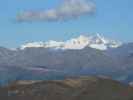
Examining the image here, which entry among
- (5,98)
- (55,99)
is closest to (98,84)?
(55,99)

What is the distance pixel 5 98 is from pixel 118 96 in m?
19.9

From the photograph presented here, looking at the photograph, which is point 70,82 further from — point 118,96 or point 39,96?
point 118,96

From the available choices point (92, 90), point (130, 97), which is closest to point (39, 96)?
point (92, 90)

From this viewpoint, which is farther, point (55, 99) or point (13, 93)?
point (13, 93)

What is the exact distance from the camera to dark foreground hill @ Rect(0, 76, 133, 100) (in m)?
94.6

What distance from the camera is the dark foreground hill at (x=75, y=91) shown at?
94625 mm

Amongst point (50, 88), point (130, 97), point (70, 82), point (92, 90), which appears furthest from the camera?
point (70, 82)

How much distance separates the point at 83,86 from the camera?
106250mm

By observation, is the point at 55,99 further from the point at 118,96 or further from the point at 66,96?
the point at 118,96

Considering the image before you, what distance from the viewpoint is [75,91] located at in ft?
337

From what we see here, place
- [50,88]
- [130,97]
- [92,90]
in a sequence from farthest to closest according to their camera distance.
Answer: [50,88], [92,90], [130,97]

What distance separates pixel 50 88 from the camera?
346 ft

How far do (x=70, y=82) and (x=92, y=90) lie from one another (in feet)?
61.3

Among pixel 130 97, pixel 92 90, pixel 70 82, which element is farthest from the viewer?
pixel 70 82
